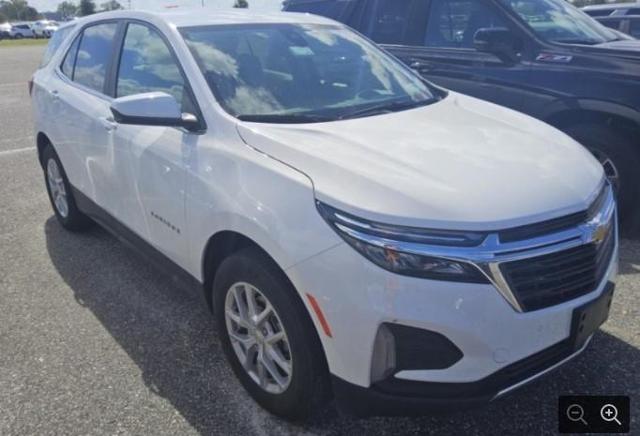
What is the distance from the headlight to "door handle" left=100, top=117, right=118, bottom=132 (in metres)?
1.98

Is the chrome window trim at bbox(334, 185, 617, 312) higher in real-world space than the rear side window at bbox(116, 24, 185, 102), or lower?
lower

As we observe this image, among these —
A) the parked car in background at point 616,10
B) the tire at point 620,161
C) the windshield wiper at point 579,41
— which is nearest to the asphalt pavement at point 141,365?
the tire at point 620,161

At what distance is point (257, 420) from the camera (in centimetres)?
252

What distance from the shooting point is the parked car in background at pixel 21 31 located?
50406 millimetres

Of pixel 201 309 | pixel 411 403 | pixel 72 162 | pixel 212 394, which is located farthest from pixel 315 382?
pixel 72 162

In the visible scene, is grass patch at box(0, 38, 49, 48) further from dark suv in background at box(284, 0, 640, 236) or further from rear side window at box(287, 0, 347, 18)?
dark suv in background at box(284, 0, 640, 236)

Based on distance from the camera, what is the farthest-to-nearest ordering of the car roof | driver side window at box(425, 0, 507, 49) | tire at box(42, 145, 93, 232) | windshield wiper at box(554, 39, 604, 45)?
driver side window at box(425, 0, 507, 49) → windshield wiper at box(554, 39, 604, 45) → tire at box(42, 145, 93, 232) → the car roof

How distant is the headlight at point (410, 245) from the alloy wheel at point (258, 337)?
53cm

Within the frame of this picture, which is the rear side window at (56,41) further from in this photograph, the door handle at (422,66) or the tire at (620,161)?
the tire at (620,161)

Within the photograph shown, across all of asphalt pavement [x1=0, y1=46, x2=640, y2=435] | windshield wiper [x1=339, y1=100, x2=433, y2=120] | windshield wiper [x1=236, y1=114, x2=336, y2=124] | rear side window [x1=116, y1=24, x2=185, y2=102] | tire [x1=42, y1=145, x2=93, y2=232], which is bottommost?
asphalt pavement [x1=0, y1=46, x2=640, y2=435]

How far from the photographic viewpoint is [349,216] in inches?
79.0

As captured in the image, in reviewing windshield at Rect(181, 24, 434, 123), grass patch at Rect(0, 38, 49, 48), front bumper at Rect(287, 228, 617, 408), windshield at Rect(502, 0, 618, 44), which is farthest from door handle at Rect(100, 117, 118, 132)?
grass patch at Rect(0, 38, 49, 48)

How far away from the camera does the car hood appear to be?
199 centimetres

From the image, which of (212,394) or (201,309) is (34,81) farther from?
(212,394)
